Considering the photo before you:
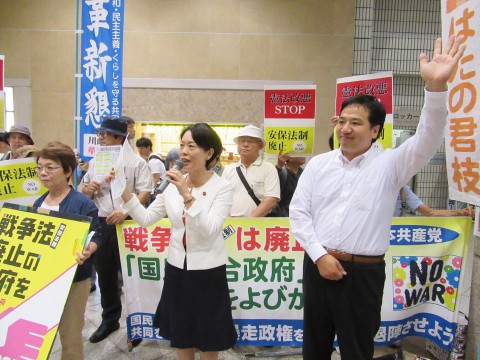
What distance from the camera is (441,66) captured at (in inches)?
57.9

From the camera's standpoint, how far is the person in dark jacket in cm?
212

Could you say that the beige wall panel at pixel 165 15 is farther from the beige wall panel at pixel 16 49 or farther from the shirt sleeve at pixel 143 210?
the shirt sleeve at pixel 143 210

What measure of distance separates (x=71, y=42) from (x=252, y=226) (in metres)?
6.51

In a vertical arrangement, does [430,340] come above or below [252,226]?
below

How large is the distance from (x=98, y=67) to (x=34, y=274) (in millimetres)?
2356

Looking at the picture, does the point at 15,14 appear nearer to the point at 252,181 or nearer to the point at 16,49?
the point at 16,49

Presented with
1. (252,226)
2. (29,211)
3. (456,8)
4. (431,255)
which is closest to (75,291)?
(29,211)

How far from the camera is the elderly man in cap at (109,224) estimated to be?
2932 mm

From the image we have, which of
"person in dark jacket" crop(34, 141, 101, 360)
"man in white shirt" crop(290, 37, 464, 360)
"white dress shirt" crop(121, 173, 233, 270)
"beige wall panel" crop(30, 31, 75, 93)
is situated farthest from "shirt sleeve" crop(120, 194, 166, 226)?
"beige wall panel" crop(30, 31, 75, 93)

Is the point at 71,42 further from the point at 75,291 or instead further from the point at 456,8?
the point at 456,8

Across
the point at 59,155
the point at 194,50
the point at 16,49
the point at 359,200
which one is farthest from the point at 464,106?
the point at 16,49

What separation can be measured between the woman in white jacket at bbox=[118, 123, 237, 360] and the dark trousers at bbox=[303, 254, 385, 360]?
0.55 m

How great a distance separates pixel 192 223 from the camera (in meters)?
1.88

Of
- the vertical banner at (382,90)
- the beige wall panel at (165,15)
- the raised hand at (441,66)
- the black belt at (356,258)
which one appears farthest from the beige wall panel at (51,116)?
the raised hand at (441,66)
